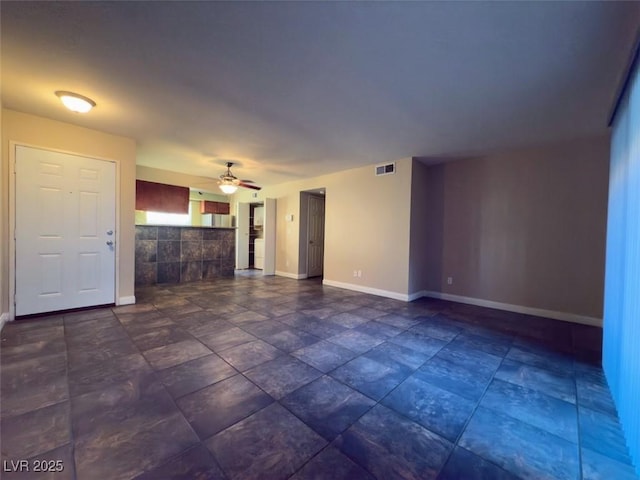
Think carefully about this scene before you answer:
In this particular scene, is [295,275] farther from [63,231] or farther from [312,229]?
[63,231]

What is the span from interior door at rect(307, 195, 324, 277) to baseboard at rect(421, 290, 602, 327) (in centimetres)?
312

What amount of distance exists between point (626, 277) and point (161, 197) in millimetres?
8123

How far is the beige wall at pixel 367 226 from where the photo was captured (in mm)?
4684

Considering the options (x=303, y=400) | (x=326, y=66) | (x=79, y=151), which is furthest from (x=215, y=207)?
(x=303, y=400)

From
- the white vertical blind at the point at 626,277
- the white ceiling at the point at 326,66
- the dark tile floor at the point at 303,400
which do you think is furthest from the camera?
the white ceiling at the point at 326,66

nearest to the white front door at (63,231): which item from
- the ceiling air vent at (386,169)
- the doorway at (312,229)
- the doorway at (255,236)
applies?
the doorway at (255,236)

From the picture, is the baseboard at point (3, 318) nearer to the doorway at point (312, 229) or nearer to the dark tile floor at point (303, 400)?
the dark tile floor at point (303, 400)

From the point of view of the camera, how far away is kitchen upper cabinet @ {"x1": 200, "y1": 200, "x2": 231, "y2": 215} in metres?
8.95

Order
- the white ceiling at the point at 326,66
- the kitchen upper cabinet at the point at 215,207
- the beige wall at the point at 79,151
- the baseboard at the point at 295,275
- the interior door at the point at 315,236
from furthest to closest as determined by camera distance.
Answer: the kitchen upper cabinet at the point at 215,207, the interior door at the point at 315,236, the baseboard at the point at 295,275, the beige wall at the point at 79,151, the white ceiling at the point at 326,66

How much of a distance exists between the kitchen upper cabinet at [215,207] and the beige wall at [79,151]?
16.6 feet

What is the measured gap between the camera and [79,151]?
3535 mm

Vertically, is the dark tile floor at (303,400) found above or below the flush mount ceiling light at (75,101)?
below

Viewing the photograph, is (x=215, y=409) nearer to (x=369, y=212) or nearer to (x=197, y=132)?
(x=197, y=132)

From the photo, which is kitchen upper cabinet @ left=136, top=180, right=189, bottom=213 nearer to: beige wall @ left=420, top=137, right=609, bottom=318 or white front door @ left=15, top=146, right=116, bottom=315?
white front door @ left=15, top=146, right=116, bottom=315
